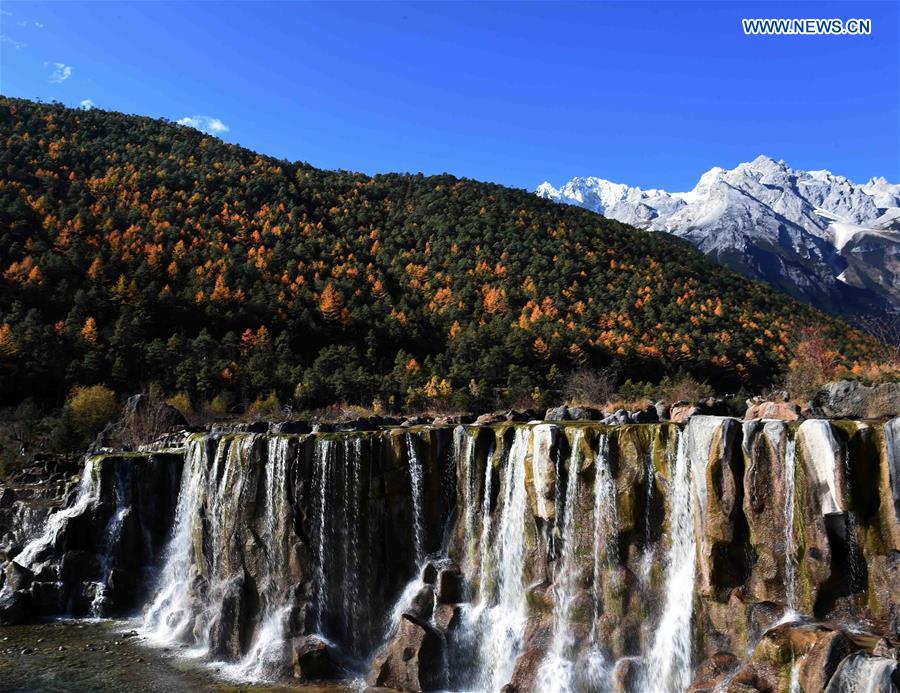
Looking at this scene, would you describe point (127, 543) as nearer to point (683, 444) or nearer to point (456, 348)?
point (683, 444)

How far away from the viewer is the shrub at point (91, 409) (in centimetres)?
4812

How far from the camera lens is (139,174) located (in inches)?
3716

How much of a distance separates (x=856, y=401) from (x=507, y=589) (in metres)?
14.7

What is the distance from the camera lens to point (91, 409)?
49.8 meters

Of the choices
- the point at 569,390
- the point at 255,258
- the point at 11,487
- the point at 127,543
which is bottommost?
the point at 127,543

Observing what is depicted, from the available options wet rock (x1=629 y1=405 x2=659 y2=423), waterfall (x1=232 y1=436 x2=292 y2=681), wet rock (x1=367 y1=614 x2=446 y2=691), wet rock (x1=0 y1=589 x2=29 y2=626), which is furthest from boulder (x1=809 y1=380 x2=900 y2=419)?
wet rock (x1=0 y1=589 x2=29 y2=626)

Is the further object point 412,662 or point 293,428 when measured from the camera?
point 293,428

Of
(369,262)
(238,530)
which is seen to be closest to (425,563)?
(238,530)

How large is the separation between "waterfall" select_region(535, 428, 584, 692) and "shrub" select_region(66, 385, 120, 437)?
3986 centimetres

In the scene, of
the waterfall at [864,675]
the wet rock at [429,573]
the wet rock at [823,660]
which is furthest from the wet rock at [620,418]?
the waterfall at [864,675]

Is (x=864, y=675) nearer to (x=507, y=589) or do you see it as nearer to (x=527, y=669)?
Result: (x=527, y=669)

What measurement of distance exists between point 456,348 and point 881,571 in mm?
59559

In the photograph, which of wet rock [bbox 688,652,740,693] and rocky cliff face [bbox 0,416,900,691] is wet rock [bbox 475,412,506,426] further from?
wet rock [bbox 688,652,740,693]

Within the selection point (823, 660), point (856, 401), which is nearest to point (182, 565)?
point (823, 660)
